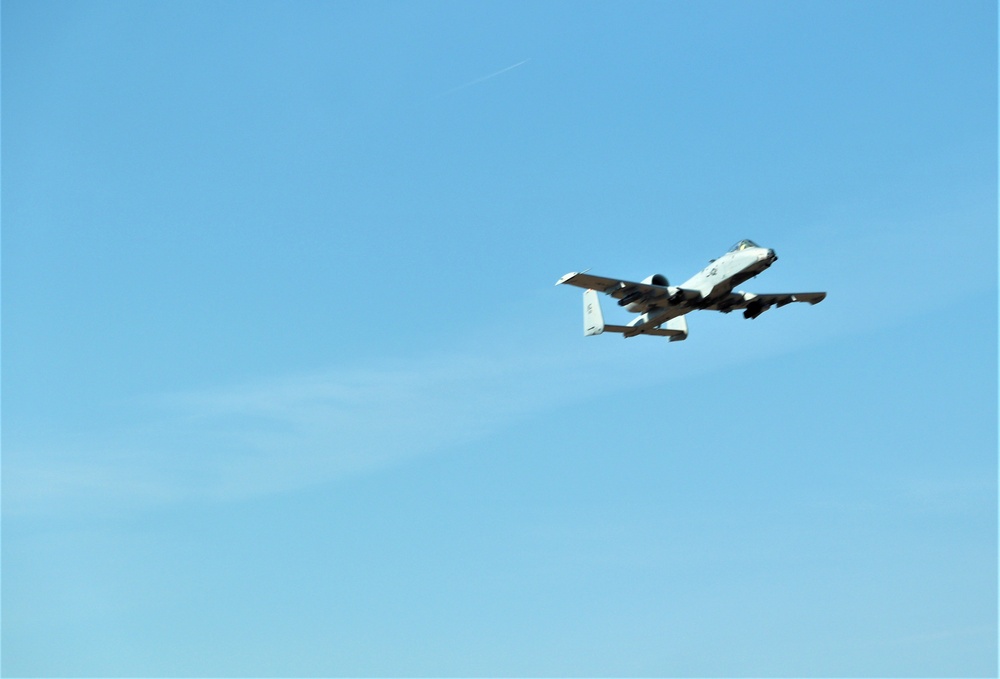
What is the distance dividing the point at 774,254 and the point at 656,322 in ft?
35.4

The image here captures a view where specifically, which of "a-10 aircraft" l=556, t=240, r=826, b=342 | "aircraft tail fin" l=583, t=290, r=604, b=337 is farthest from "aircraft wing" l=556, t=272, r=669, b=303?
"aircraft tail fin" l=583, t=290, r=604, b=337

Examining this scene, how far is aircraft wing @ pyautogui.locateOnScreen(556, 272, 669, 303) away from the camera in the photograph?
342 feet

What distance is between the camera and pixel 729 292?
10719 centimetres

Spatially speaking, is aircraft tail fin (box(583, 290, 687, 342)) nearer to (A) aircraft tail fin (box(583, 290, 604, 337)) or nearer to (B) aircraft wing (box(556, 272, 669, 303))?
(A) aircraft tail fin (box(583, 290, 604, 337))

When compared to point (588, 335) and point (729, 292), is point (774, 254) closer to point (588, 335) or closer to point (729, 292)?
point (729, 292)

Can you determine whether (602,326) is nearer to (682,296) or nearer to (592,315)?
(592,315)

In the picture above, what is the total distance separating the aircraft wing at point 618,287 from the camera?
342 ft

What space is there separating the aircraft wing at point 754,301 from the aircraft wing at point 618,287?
4465mm

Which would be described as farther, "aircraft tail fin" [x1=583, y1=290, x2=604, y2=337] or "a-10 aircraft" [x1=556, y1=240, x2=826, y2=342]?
"aircraft tail fin" [x1=583, y1=290, x2=604, y2=337]

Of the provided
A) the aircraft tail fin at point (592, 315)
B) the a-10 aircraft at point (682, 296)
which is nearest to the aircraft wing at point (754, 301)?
the a-10 aircraft at point (682, 296)

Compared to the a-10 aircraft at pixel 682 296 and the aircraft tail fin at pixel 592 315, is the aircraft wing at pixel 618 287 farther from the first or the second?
the aircraft tail fin at pixel 592 315

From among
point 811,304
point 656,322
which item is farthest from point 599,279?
point 811,304

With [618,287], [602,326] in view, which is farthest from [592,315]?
[618,287]

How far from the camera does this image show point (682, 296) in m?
106
